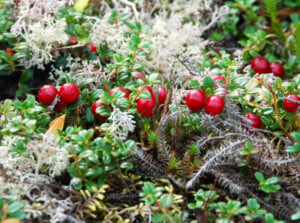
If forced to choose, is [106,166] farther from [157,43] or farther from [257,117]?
[157,43]

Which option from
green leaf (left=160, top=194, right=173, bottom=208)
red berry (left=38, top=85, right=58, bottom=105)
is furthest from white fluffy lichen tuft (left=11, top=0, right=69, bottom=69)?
green leaf (left=160, top=194, right=173, bottom=208)

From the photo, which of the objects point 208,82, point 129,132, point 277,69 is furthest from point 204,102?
point 277,69

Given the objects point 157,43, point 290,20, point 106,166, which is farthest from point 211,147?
point 290,20

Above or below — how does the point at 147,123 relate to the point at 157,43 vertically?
below

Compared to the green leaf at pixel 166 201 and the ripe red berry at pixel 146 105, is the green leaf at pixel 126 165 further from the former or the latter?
the ripe red berry at pixel 146 105

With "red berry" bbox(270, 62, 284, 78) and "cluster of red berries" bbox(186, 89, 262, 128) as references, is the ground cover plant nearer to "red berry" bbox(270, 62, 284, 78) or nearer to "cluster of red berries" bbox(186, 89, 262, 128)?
"cluster of red berries" bbox(186, 89, 262, 128)

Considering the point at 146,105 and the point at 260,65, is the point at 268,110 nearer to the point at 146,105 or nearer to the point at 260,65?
the point at 146,105
